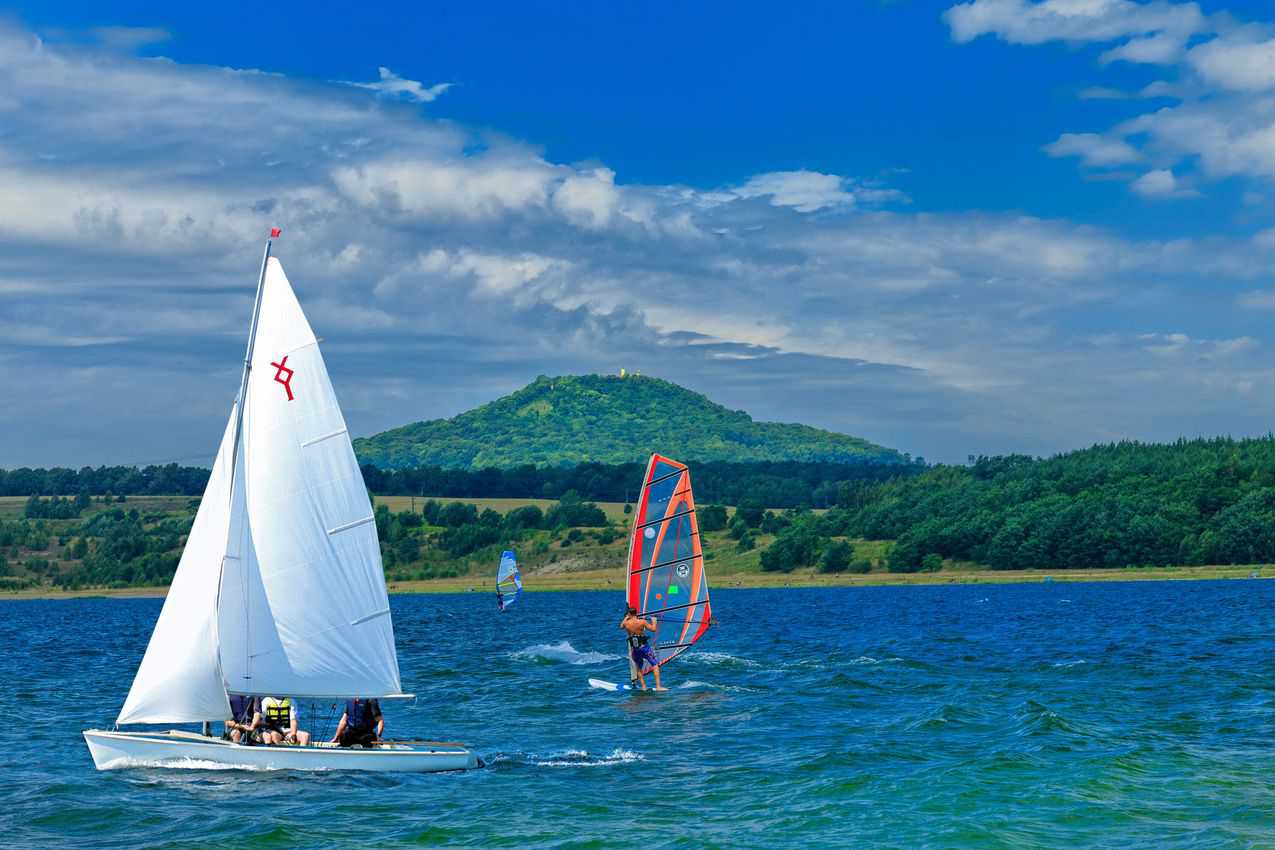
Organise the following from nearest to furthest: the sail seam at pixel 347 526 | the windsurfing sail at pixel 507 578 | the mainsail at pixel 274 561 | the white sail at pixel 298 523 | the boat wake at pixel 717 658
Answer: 1. the mainsail at pixel 274 561
2. the white sail at pixel 298 523
3. the sail seam at pixel 347 526
4. the boat wake at pixel 717 658
5. the windsurfing sail at pixel 507 578

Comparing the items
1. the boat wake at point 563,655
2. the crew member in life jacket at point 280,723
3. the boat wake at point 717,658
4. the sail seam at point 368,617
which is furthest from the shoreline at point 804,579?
the crew member in life jacket at point 280,723

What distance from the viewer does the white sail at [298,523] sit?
96.0 feet

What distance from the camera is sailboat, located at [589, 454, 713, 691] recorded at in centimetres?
4891

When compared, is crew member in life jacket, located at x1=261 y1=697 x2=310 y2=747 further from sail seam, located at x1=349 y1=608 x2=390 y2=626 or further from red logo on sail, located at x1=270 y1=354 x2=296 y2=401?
red logo on sail, located at x1=270 y1=354 x2=296 y2=401

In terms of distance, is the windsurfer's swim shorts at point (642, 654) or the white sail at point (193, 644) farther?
the windsurfer's swim shorts at point (642, 654)

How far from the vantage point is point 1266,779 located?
28.5 meters

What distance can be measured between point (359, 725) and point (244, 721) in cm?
254

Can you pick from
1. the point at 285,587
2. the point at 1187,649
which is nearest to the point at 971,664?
the point at 1187,649

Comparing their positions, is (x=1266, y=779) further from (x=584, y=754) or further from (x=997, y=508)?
(x=997, y=508)

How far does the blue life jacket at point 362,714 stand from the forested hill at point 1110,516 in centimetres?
14691

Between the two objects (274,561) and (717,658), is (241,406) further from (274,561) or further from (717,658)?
(717,658)

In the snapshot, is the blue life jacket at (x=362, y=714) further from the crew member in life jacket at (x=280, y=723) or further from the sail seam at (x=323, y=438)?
the sail seam at (x=323, y=438)

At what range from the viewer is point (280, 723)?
30.5m

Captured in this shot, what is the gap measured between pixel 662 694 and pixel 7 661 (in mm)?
38538
